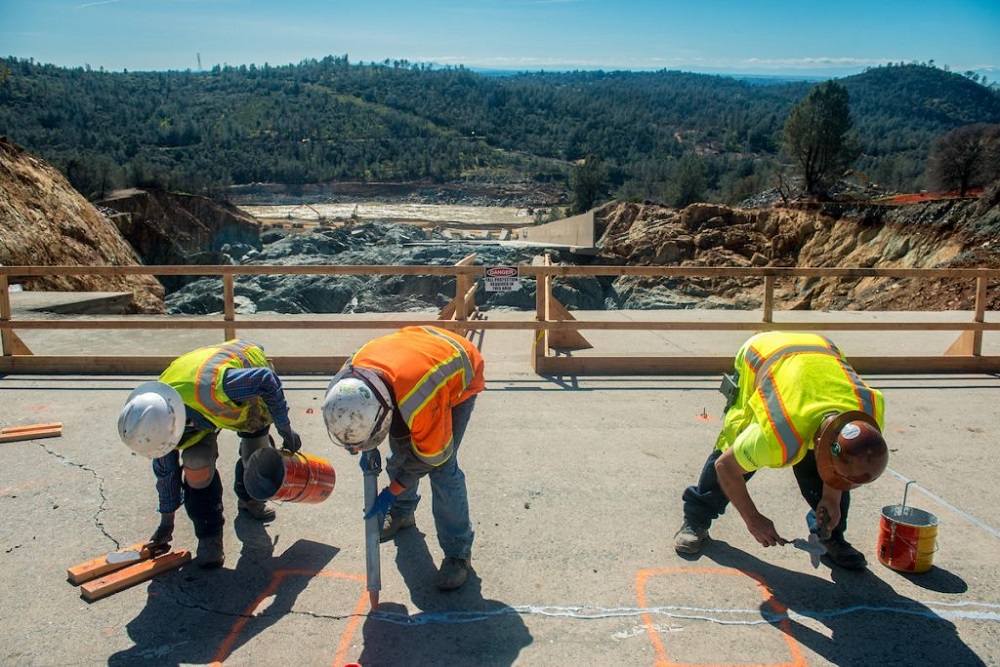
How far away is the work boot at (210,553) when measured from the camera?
14.3 feet

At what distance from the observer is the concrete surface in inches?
144

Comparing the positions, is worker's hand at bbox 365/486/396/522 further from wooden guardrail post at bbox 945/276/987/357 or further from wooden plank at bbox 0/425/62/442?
wooden guardrail post at bbox 945/276/987/357

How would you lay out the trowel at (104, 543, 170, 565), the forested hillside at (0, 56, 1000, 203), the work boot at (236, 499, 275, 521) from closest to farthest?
the trowel at (104, 543, 170, 565) < the work boot at (236, 499, 275, 521) < the forested hillside at (0, 56, 1000, 203)

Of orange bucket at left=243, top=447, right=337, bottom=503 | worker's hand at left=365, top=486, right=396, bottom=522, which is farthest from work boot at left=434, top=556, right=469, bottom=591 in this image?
orange bucket at left=243, top=447, right=337, bottom=503

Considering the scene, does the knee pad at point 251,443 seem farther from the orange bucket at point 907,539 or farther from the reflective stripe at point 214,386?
the orange bucket at point 907,539

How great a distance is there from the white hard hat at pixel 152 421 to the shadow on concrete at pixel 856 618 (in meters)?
3.06

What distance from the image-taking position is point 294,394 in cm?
765

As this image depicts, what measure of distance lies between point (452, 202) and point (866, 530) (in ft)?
303

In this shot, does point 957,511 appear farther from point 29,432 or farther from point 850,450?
point 29,432

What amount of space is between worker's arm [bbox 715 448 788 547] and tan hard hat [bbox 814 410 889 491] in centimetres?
39

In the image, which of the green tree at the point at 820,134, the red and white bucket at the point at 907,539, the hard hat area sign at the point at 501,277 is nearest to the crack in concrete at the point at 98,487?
the hard hat area sign at the point at 501,277

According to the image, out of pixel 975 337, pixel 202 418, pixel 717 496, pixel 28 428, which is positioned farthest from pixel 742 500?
pixel 975 337

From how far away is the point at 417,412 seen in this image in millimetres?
3609

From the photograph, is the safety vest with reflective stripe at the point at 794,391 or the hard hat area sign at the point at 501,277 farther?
the hard hat area sign at the point at 501,277
